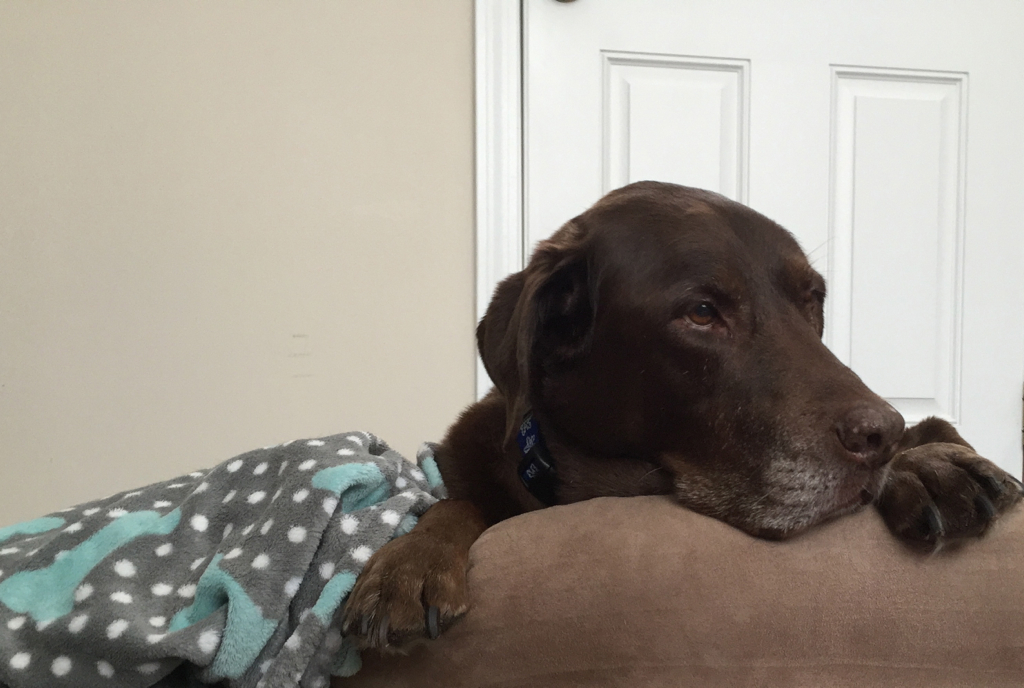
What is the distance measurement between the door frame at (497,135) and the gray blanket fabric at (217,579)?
47.1 inches

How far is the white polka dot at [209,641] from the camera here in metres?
0.84

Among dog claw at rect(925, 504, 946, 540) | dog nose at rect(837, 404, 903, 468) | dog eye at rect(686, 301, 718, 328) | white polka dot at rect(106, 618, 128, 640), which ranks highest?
dog eye at rect(686, 301, 718, 328)

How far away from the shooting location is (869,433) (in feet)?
2.82

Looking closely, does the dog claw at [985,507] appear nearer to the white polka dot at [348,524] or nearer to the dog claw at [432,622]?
the dog claw at [432,622]

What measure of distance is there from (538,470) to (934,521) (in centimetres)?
60

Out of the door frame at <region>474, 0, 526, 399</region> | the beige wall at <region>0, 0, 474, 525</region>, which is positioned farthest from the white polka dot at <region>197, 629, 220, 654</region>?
the door frame at <region>474, 0, 526, 399</region>

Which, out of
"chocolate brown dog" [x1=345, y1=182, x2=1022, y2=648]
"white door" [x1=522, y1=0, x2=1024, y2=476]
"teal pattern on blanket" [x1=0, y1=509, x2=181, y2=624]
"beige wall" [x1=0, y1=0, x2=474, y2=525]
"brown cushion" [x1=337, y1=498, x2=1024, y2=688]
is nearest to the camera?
"brown cushion" [x1=337, y1=498, x2=1024, y2=688]

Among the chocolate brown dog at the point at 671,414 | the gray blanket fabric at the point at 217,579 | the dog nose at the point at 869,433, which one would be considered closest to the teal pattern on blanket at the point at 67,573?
the gray blanket fabric at the point at 217,579

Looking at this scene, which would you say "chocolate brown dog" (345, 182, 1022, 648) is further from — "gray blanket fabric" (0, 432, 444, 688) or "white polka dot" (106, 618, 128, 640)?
"white polka dot" (106, 618, 128, 640)

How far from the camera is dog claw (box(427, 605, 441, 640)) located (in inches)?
31.4

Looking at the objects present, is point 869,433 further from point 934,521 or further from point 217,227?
point 217,227

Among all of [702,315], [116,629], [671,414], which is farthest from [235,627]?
[702,315]

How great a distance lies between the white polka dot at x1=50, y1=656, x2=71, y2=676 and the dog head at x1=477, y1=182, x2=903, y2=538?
2.16 feet

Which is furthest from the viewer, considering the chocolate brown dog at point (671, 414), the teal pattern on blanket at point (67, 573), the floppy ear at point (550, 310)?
the floppy ear at point (550, 310)
